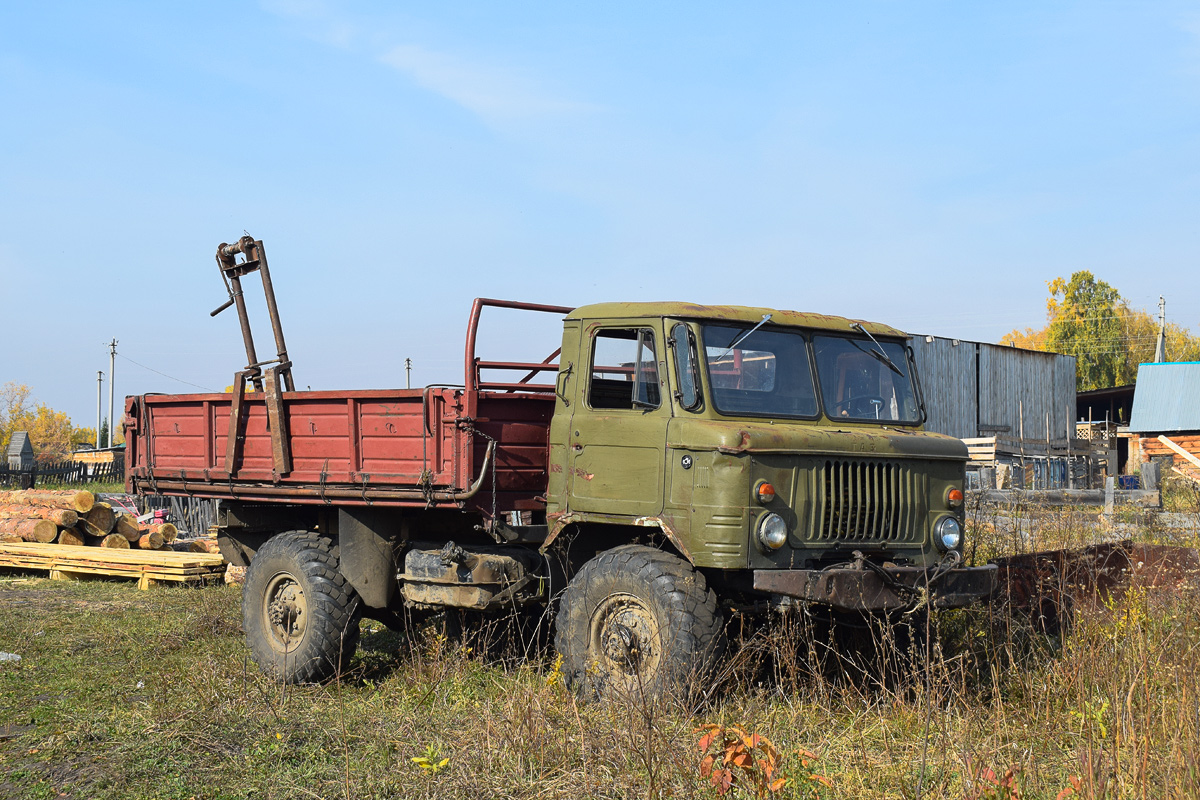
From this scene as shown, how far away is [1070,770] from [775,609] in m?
1.73

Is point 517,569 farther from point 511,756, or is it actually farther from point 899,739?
point 899,739

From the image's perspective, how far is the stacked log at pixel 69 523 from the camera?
52.5ft

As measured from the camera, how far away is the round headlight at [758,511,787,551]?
588cm

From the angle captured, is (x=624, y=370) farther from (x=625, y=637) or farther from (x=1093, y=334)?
(x=1093, y=334)

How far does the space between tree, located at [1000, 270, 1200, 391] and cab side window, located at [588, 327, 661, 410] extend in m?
59.1

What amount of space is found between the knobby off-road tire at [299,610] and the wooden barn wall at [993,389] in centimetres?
2328

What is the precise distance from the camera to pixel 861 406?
22.7 feet

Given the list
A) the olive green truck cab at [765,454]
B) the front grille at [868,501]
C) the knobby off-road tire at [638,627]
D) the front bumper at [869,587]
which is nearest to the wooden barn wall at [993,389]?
the olive green truck cab at [765,454]

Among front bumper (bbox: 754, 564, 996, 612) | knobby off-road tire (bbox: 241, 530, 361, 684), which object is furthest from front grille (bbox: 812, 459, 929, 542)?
knobby off-road tire (bbox: 241, 530, 361, 684)

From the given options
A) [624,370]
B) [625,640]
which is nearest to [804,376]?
[624,370]

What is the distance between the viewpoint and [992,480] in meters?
26.6

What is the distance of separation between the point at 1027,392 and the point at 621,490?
31.2m

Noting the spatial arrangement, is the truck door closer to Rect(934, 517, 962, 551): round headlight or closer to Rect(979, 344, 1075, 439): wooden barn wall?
Rect(934, 517, 962, 551): round headlight

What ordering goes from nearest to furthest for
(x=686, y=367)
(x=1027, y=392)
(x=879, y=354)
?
(x=686, y=367), (x=879, y=354), (x=1027, y=392)
